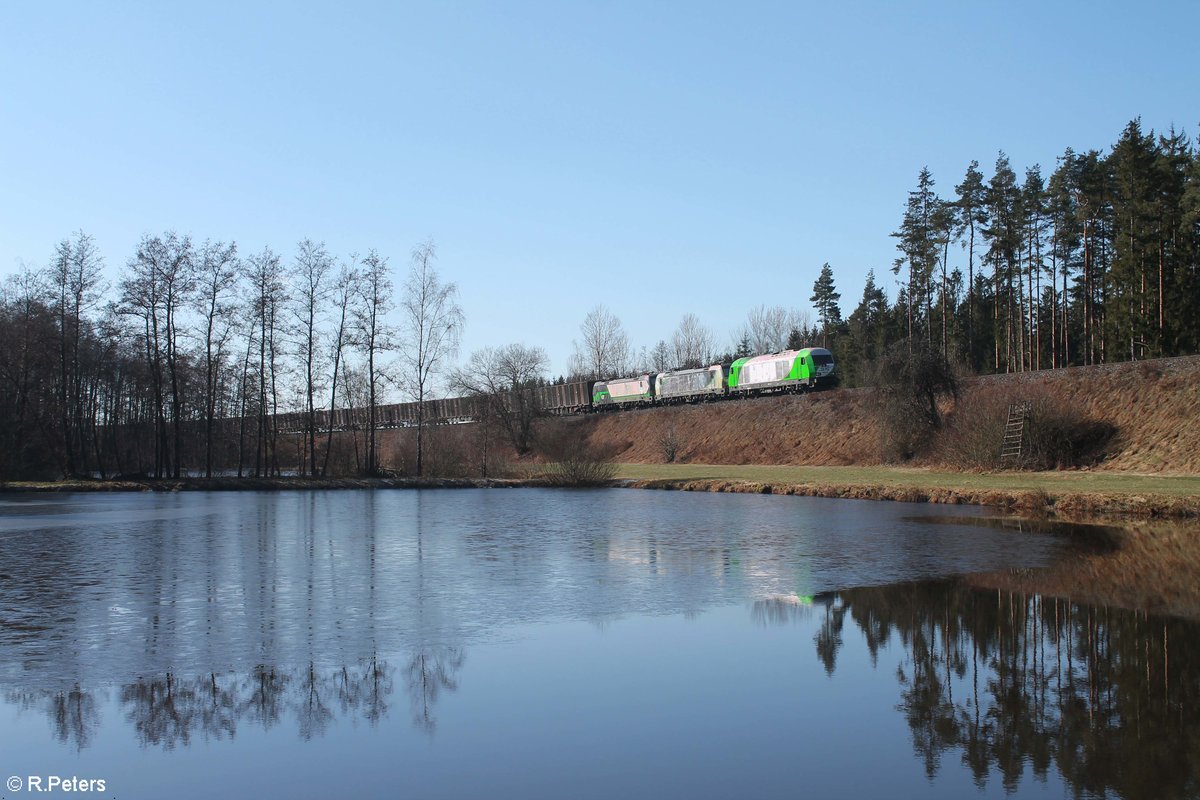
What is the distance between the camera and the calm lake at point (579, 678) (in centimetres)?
778

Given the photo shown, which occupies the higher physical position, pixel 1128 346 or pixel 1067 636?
pixel 1128 346

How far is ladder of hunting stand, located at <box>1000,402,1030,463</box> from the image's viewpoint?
41.2m

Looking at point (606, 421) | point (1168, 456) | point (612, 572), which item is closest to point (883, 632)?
point (612, 572)

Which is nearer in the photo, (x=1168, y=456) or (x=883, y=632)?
(x=883, y=632)

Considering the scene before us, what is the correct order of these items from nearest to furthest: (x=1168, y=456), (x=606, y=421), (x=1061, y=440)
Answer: (x=1168, y=456) < (x=1061, y=440) < (x=606, y=421)

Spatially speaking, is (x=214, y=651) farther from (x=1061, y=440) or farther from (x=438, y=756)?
(x=1061, y=440)

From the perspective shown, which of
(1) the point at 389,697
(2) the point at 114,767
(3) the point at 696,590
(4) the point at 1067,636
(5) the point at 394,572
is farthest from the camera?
(5) the point at 394,572

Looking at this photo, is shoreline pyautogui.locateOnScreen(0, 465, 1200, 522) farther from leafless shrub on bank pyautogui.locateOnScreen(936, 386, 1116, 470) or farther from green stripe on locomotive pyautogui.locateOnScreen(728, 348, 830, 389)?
green stripe on locomotive pyautogui.locateOnScreen(728, 348, 830, 389)

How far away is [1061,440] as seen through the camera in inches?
1635

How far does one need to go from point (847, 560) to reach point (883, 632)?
23.1 feet

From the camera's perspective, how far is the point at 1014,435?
136 feet

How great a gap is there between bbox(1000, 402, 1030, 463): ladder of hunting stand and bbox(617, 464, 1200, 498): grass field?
3.80ft

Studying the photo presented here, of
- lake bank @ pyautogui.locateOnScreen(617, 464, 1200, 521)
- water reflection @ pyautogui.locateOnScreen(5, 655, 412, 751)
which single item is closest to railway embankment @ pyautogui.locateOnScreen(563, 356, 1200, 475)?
lake bank @ pyautogui.locateOnScreen(617, 464, 1200, 521)

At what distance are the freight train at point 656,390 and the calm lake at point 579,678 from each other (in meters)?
37.9
